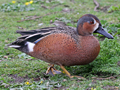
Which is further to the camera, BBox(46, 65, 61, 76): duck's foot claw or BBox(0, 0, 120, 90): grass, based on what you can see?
BBox(46, 65, 61, 76): duck's foot claw

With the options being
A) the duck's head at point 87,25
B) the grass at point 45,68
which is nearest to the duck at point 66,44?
the duck's head at point 87,25

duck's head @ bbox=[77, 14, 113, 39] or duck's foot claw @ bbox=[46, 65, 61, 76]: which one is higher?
duck's head @ bbox=[77, 14, 113, 39]

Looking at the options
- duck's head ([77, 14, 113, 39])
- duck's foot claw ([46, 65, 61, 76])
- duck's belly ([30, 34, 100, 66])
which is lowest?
duck's foot claw ([46, 65, 61, 76])

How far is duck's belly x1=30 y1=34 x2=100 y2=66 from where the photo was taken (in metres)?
3.42

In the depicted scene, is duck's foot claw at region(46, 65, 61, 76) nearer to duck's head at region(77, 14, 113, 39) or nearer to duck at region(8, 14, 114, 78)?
duck at region(8, 14, 114, 78)

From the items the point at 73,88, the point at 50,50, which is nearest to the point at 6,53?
the point at 50,50

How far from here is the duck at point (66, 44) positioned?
344 centimetres

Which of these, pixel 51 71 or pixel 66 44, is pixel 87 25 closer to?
pixel 66 44

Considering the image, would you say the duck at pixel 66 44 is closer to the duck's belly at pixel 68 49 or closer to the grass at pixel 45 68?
the duck's belly at pixel 68 49

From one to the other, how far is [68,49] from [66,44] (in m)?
0.09

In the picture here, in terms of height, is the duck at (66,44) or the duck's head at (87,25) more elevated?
the duck's head at (87,25)

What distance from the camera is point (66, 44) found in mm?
3416

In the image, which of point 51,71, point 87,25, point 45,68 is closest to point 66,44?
point 87,25

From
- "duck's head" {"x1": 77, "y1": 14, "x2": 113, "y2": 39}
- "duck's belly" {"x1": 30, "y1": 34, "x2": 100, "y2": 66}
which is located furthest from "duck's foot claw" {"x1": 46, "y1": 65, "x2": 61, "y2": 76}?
"duck's head" {"x1": 77, "y1": 14, "x2": 113, "y2": 39}
